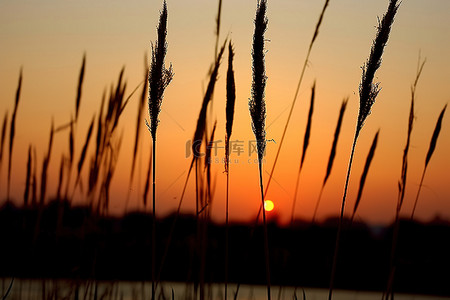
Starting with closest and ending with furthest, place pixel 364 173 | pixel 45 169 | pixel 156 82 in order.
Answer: pixel 156 82
pixel 364 173
pixel 45 169

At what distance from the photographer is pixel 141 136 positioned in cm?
314

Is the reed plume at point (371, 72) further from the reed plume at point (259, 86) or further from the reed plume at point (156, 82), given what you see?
the reed plume at point (156, 82)

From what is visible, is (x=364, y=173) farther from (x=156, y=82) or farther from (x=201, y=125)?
(x=156, y=82)

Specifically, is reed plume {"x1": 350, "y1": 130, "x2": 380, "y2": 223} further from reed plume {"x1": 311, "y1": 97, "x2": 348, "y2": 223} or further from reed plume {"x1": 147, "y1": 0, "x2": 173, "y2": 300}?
reed plume {"x1": 147, "y1": 0, "x2": 173, "y2": 300}

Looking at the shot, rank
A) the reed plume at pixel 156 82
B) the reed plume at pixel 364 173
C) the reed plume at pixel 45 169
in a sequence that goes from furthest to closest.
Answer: the reed plume at pixel 45 169
the reed plume at pixel 364 173
the reed plume at pixel 156 82

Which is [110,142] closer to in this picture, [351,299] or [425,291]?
[351,299]

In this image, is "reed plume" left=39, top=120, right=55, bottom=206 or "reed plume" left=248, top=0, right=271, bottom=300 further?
"reed plume" left=39, top=120, right=55, bottom=206

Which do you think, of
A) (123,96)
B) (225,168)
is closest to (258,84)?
(225,168)

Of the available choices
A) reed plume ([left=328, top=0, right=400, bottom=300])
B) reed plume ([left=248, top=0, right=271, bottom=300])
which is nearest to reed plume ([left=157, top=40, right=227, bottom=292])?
reed plume ([left=248, top=0, right=271, bottom=300])

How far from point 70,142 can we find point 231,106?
977mm

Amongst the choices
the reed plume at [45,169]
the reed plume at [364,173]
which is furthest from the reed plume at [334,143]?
the reed plume at [45,169]

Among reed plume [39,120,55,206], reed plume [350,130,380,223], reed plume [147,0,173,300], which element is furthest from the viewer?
reed plume [39,120,55,206]

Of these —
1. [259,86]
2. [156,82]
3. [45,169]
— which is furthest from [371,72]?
[45,169]

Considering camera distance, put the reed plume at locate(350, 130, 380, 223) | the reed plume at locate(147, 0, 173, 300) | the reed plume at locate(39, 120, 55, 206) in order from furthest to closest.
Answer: the reed plume at locate(39, 120, 55, 206), the reed plume at locate(350, 130, 380, 223), the reed plume at locate(147, 0, 173, 300)
